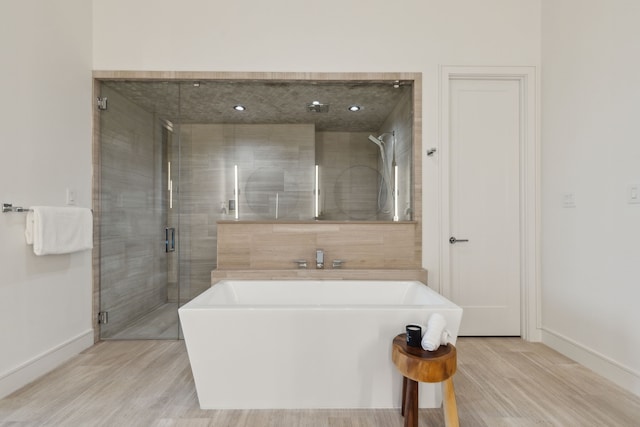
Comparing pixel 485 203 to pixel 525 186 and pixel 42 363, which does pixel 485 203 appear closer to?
pixel 525 186

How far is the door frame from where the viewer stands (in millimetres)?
2771

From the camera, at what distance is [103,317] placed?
9.18 feet

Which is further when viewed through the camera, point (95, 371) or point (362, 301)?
point (362, 301)

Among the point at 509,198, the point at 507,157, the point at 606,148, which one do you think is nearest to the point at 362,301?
the point at 509,198

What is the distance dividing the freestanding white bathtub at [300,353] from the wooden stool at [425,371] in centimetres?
18

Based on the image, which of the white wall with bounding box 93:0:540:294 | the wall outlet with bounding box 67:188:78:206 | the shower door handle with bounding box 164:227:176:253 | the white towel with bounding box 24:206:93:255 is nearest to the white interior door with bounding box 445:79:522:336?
the white wall with bounding box 93:0:540:294

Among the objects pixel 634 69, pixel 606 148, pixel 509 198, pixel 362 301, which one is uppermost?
pixel 634 69

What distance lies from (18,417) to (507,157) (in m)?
3.68

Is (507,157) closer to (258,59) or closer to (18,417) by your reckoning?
(258,59)

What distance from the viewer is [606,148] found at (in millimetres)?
2146

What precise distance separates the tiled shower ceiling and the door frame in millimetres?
481

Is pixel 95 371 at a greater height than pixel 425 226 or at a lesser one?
lesser

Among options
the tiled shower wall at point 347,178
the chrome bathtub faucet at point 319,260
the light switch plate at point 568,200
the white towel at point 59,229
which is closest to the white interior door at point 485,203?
the light switch plate at point 568,200

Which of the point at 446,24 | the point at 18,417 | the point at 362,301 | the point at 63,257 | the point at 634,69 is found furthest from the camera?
the point at 446,24
